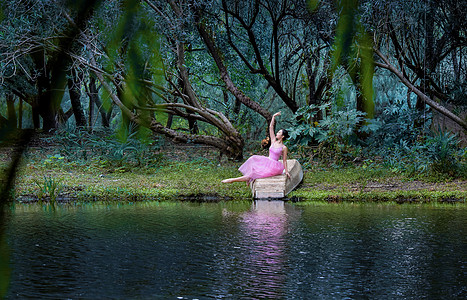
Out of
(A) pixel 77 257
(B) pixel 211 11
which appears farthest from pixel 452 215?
(B) pixel 211 11

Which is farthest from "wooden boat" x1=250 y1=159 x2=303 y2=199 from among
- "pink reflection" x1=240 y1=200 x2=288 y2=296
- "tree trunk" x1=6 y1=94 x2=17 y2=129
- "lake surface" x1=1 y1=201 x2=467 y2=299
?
"tree trunk" x1=6 y1=94 x2=17 y2=129

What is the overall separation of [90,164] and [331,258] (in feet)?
26.9

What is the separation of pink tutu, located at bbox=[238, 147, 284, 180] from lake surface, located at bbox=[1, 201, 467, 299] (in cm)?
158

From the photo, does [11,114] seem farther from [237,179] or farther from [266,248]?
[237,179]

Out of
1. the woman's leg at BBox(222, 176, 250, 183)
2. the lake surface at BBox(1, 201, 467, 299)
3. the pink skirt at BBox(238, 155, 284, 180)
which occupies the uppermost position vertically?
the pink skirt at BBox(238, 155, 284, 180)

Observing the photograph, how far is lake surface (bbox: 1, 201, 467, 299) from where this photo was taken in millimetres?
3566

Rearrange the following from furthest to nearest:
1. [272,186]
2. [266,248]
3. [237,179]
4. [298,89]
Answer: [298,89], [237,179], [272,186], [266,248]

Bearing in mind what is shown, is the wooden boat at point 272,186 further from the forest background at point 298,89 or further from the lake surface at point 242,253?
the forest background at point 298,89

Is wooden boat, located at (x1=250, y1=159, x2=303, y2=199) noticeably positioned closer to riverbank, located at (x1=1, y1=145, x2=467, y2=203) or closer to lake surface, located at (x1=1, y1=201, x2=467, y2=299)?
riverbank, located at (x1=1, y1=145, x2=467, y2=203)

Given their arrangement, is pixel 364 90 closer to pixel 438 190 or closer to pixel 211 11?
pixel 438 190

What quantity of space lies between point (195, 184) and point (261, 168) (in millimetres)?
1164

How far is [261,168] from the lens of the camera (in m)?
8.97

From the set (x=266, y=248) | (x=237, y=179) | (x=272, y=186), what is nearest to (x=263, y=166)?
(x=237, y=179)

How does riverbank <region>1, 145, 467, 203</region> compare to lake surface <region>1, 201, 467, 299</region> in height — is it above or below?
above
